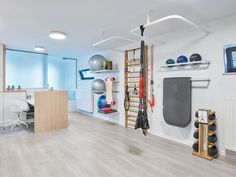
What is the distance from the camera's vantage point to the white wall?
2.89m

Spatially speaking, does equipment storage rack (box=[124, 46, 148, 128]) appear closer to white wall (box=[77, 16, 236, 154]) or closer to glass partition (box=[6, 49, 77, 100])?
white wall (box=[77, 16, 236, 154])

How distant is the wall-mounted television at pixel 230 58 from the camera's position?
9.03 feet

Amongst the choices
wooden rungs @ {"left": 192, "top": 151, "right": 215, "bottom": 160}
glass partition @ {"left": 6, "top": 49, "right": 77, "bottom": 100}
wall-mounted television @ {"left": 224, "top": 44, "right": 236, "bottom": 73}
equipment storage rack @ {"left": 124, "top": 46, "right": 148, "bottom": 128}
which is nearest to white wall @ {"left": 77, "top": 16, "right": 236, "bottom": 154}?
wall-mounted television @ {"left": 224, "top": 44, "right": 236, "bottom": 73}

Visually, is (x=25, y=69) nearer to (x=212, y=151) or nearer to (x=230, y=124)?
(x=212, y=151)

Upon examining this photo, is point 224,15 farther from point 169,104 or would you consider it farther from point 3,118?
point 3,118

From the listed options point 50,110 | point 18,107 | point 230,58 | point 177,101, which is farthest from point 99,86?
point 230,58

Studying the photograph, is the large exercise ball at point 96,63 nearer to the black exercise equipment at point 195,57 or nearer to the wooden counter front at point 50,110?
the wooden counter front at point 50,110

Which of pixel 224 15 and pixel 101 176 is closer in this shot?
pixel 101 176

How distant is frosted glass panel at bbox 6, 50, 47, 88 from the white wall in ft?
15.1

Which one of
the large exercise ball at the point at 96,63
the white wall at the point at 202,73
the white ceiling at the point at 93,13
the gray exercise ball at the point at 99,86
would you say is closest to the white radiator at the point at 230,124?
the white wall at the point at 202,73

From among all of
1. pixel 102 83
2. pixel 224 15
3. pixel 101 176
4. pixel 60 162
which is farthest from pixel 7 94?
pixel 224 15

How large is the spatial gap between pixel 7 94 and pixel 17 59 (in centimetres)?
153

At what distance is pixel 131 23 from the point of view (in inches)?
128

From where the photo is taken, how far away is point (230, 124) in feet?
9.02
